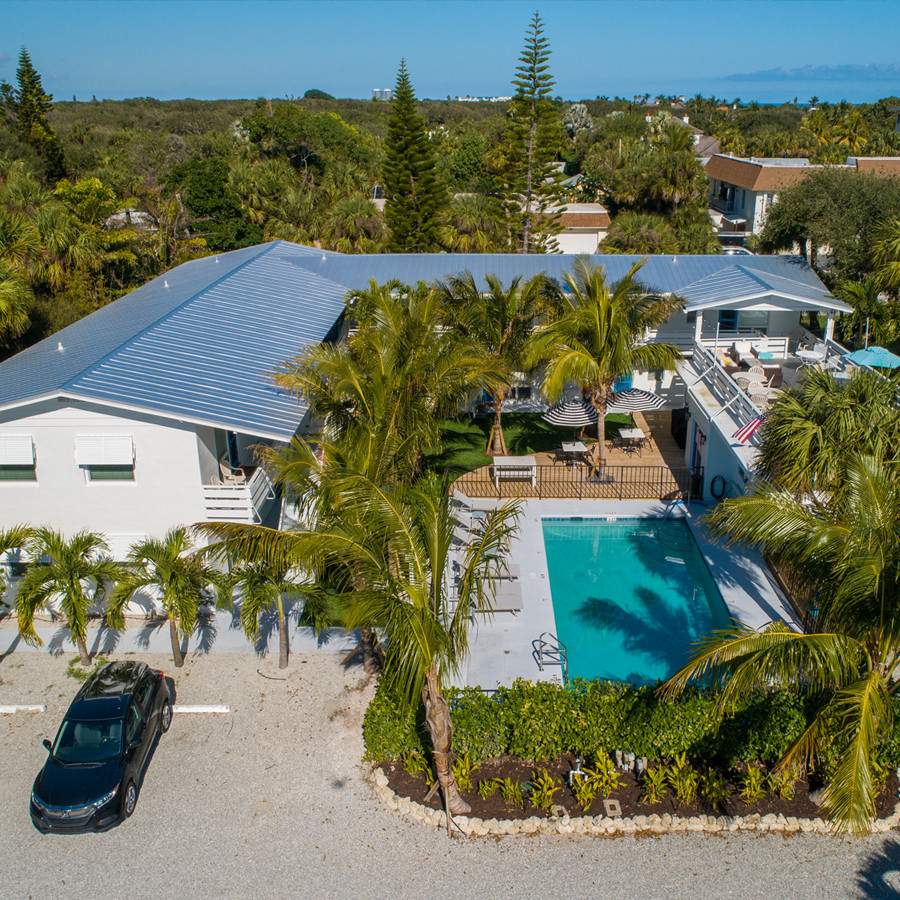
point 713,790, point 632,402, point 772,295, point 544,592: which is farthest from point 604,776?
point 772,295

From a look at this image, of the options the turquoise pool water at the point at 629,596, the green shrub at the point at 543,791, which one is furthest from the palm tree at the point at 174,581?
the turquoise pool water at the point at 629,596

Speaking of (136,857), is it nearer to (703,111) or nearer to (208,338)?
(208,338)

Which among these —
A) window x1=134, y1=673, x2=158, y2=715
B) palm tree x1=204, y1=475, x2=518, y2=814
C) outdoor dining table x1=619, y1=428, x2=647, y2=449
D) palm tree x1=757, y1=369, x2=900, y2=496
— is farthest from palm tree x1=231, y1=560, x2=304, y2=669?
outdoor dining table x1=619, y1=428, x2=647, y2=449

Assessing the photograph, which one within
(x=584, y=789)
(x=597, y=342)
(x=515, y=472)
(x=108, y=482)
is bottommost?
(x=584, y=789)

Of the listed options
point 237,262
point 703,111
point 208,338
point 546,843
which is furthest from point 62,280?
point 703,111

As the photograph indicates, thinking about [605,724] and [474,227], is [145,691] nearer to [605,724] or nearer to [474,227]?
[605,724]

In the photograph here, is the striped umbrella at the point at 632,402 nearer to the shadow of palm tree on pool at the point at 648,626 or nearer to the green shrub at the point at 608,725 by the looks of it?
the shadow of palm tree on pool at the point at 648,626
